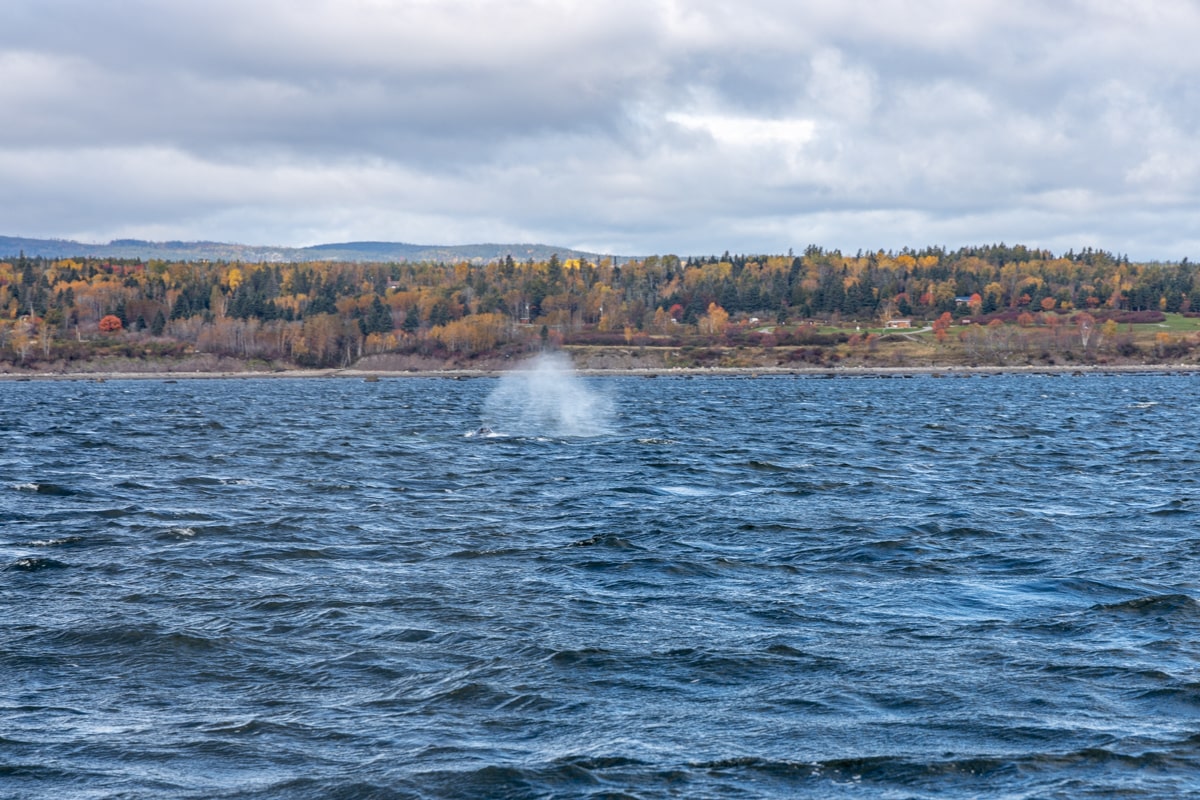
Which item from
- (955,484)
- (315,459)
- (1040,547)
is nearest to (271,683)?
(1040,547)

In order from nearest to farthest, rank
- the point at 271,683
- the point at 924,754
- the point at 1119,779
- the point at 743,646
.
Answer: the point at 1119,779 < the point at 924,754 < the point at 271,683 < the point at 743,646

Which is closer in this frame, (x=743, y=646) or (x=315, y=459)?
(x=743, y=646)

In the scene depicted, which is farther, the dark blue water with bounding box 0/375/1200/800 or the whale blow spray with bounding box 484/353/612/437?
the whale blow spray with bounding box 484/353/612/437

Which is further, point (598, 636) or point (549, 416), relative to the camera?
point (549, 416)

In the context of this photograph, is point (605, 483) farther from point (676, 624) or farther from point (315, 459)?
point (676, 624)

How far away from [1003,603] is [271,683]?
1220 centimetres

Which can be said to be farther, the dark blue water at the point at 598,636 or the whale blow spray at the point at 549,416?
the whale blow spray at the point at 549,416

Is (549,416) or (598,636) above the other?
(598,636)

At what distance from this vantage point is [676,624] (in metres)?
18.4

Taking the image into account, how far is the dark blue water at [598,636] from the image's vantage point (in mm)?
12273

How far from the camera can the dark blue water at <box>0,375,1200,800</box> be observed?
12273mm

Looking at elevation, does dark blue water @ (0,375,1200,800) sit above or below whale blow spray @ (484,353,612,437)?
above

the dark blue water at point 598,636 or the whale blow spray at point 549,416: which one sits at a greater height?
the dark blue water at point 598,636

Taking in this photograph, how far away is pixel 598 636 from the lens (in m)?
17.6
